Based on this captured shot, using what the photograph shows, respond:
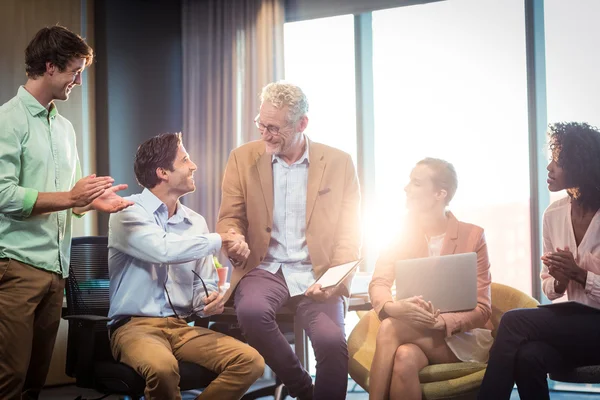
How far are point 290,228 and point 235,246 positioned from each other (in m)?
0.37

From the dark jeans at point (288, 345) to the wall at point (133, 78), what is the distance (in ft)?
8.79

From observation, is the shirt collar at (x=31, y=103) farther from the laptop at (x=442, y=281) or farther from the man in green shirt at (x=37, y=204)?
the laptop at (x=442, y=281)

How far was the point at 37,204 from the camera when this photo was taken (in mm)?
2682

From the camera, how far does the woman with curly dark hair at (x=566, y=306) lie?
2.84 m

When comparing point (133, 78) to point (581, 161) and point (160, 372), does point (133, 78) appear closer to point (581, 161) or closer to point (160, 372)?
point (160, 372)

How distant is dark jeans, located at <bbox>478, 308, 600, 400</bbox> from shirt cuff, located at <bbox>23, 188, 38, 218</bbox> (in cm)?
192

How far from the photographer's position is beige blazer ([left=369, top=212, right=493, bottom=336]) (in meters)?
3.05

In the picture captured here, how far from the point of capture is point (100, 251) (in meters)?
3.38

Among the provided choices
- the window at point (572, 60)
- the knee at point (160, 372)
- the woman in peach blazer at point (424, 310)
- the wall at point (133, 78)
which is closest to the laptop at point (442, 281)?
the woman in peach blazer at point (424, 310)

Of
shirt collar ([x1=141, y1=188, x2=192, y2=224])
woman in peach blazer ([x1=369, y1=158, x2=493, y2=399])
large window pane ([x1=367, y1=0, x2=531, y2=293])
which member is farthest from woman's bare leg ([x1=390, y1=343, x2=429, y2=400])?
large window pane ([x1=367, y1=0, x2=531, y2=293])

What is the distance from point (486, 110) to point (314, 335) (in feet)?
9.26

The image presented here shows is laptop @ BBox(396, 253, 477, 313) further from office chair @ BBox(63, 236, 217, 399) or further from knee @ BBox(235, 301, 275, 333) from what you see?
office chair @ BBox(63, 236, 217, 399)

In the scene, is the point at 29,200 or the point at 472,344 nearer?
the point at 29,200

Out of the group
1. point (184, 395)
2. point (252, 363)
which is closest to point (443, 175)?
point (252, 363)
